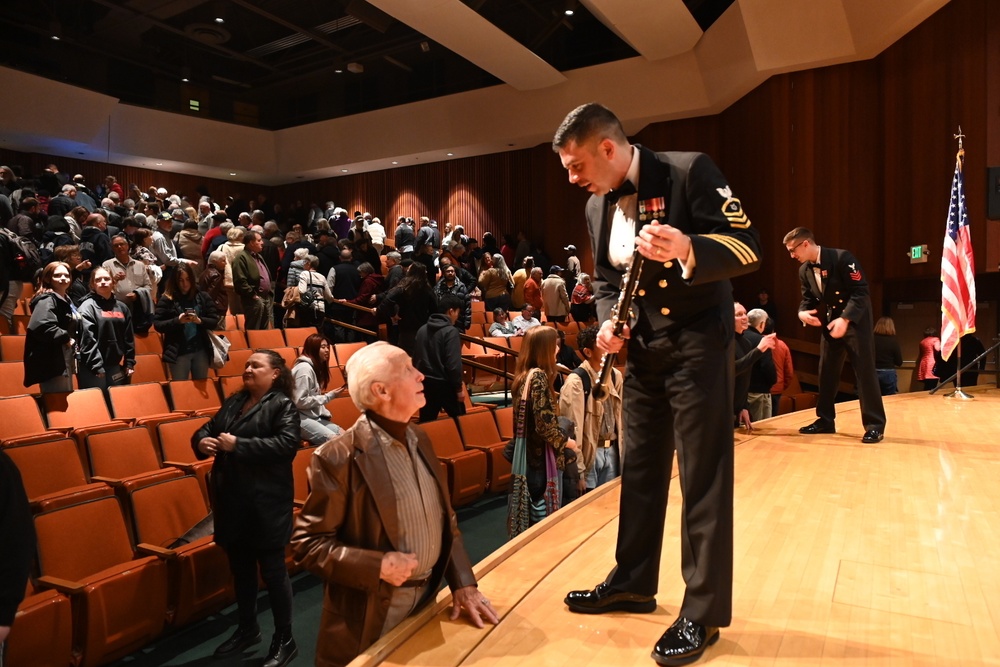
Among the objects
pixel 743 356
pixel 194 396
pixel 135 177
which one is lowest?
pixel 194 396

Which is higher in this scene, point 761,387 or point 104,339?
point 104,339

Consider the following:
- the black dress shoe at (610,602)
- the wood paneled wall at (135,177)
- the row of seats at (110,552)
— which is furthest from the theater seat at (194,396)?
the wood paneled wall at (135,177)

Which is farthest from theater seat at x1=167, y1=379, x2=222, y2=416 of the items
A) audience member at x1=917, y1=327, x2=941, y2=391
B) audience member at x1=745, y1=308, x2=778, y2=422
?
audience member at x1=917, y1=327, x2=941, y2=391

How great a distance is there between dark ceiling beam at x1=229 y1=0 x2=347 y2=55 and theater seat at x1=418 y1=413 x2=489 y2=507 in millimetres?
10699

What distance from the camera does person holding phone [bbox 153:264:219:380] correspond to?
5363 millimetres

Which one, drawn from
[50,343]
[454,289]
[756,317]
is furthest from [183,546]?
[454,289]

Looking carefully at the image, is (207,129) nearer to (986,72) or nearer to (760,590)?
(986,72)

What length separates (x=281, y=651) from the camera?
115 inches

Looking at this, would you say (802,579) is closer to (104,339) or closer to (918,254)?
(104,339)

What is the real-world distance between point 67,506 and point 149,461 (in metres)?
1.02

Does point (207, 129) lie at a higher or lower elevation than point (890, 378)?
higher

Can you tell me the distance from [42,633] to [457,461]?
274 cm

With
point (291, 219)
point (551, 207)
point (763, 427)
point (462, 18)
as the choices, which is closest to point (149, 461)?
point (763, 427)

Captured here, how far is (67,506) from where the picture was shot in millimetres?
2977
